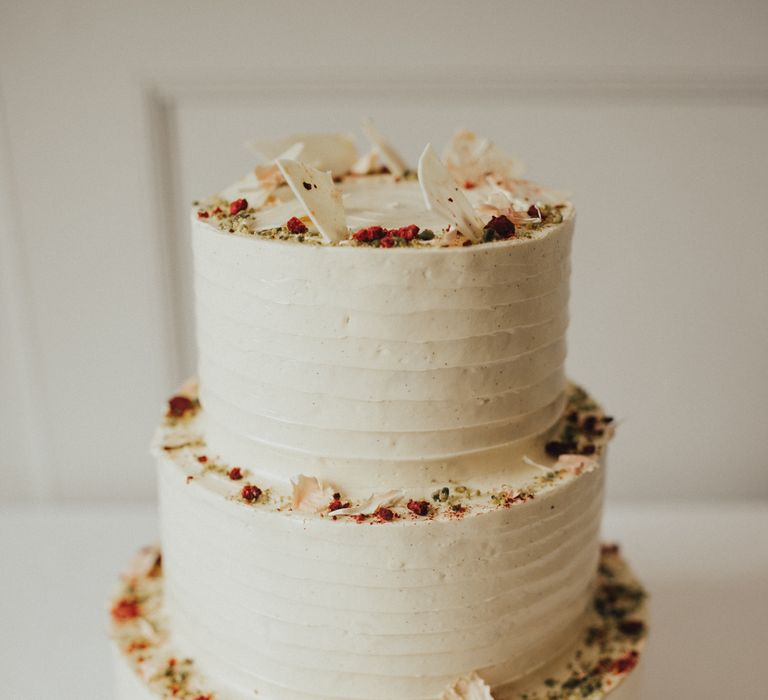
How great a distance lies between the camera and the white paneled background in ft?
8.82

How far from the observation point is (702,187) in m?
2.83

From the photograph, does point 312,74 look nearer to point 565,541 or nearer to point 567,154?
point 567,154

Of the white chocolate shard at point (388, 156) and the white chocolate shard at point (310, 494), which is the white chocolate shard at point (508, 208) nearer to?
the white chocolate shard at point (388, 156)

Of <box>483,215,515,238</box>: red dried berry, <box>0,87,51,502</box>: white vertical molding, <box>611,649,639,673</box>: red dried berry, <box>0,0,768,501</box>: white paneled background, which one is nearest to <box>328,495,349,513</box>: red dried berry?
<box>483,215,515,238</box>: red dried berry

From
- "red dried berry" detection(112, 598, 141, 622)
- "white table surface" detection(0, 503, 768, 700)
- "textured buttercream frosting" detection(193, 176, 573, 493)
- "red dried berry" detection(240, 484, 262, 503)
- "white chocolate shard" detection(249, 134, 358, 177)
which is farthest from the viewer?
"white table surface" detection(0, 503, 768, 700)

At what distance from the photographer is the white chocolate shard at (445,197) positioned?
1367 millimetres

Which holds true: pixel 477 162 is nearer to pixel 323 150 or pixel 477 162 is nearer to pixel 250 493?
pixel 323 150

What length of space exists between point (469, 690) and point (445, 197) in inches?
A: 32.9

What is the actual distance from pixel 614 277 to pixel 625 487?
850 mm

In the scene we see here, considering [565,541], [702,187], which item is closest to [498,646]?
[565,541]

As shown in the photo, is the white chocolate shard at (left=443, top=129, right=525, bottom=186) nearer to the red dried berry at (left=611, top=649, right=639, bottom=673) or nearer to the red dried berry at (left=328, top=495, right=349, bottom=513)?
the red dried berry at (left=328, top=495, right=349, bottom=513)

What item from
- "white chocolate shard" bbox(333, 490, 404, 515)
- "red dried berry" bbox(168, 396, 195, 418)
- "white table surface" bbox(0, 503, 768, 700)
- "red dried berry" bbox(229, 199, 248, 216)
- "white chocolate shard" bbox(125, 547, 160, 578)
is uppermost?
"red dried berry" bbox(229, 199, 248, 216)

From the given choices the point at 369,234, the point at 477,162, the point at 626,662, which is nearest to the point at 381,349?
the point at 369,234

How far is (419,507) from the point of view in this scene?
1.42 meters
